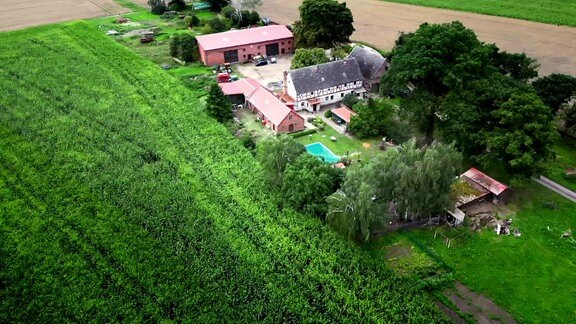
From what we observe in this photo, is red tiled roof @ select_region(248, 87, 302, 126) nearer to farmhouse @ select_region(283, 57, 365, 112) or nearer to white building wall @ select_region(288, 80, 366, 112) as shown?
farmhouse @ select_region(283, 57, 365, 112)

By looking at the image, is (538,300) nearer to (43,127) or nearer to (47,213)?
→ (47,213)

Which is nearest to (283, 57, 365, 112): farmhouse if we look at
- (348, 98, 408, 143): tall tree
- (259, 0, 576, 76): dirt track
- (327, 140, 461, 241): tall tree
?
(348, 98, 408, 143): tall tree

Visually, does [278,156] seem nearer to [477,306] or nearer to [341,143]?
[341,143]

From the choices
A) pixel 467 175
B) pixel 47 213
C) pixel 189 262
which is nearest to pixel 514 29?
pixel 467 175

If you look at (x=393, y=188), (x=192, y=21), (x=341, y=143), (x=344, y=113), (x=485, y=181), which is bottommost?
(x=341, y=143)

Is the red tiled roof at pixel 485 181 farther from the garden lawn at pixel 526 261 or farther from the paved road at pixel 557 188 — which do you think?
the paved road at pixel 557 188

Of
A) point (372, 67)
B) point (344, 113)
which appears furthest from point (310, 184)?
point (372, 67)
